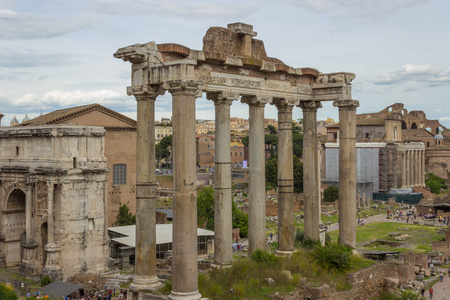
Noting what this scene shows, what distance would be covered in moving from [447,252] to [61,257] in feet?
76.8

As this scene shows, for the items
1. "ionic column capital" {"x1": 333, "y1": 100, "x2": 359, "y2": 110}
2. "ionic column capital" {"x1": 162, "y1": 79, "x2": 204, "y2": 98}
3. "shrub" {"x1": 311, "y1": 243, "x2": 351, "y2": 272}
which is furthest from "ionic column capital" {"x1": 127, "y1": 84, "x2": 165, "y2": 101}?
"shrub" {"x1": 311, "y1": 243, "x2": 351, "y2": 272}

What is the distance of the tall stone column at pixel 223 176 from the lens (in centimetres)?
1311

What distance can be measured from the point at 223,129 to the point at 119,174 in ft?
105

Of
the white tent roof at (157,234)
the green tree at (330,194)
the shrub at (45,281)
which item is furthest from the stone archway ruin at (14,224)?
the green tree at (330,194)

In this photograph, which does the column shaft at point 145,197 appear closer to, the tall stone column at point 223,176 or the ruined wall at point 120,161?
the tall stone column at point 223,176

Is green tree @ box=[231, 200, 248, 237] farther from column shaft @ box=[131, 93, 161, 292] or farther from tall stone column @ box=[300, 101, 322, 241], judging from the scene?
column shaft @ box=[131, 93, 161, 292]

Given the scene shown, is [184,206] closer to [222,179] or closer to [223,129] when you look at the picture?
[222,179]

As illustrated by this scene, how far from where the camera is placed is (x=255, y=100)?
14039 mm

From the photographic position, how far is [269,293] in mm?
12203

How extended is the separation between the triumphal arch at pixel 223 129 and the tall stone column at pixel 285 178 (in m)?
0.03

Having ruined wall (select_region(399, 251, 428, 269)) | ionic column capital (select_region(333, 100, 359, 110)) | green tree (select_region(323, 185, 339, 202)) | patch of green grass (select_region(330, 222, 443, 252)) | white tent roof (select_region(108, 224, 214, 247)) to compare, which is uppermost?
ionic column capital (select_region(333, 100, 359, 110))

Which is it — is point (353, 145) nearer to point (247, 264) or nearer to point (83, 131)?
point (247, 264)

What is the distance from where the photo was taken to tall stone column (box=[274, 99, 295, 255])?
49.6ft

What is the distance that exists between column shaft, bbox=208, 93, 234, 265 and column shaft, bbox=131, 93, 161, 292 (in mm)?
1734
